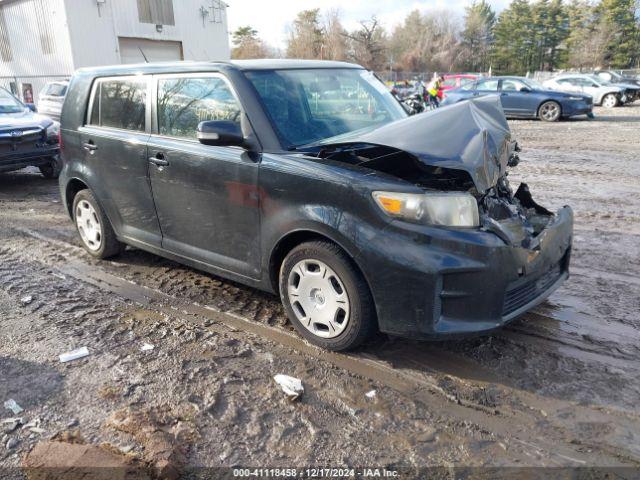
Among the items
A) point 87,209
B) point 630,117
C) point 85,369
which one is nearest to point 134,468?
point 85,369

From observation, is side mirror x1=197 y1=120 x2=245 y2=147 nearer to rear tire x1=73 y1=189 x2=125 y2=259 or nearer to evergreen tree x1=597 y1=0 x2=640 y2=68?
rear tire x1=73 y1=189 x2=125 y2=259

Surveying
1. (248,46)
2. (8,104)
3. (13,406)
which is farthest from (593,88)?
(248,46)

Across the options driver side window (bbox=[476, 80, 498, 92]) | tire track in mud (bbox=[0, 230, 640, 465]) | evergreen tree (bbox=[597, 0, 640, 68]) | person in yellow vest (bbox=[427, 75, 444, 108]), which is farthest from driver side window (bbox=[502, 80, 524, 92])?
evergreen tree (bbox=[597, 0, 640, 68])

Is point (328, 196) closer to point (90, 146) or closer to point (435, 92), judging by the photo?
point (90, 146)

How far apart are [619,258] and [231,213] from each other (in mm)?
3785

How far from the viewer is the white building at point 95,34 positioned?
25344mm

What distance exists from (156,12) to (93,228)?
26324 mm

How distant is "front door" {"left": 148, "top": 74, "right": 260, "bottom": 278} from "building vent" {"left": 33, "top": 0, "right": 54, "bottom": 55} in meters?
26.6

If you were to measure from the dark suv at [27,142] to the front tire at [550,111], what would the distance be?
1564 cm

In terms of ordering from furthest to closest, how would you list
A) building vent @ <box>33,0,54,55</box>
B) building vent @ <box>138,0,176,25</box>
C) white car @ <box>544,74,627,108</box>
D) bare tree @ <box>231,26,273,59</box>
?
bare tree @ <box>231,26,273,59</box>
building vent @ <box>138,0,176,25</box>
building vent @ <box>33,0,54,55</box>
white car @ <box>544,74,627,108</box>

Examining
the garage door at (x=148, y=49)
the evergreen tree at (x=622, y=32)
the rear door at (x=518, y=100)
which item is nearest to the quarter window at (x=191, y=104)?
the rear door at (x=518, y=100)

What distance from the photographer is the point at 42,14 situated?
2616cm

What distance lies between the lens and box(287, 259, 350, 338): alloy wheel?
3.33m

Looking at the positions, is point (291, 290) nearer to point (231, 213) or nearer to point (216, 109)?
point (231, 213)
